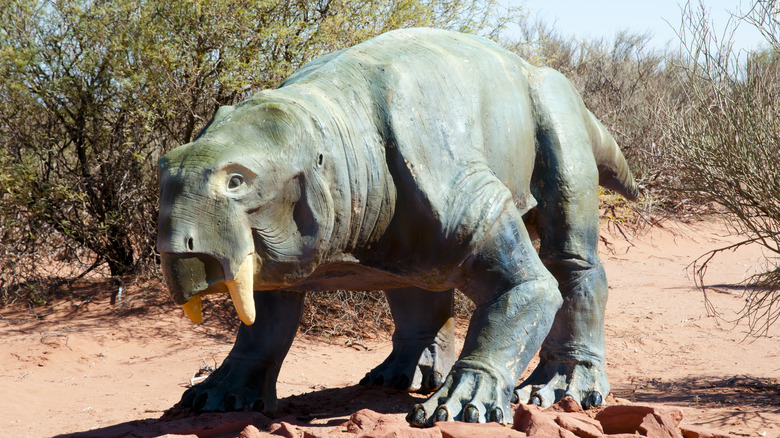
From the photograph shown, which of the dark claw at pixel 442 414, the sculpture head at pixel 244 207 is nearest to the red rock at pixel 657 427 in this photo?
the dark claw at pixel 442 414

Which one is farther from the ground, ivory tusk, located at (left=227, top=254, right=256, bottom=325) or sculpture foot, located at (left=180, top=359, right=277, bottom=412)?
ivory tusk, located at (left=227, top=254, right=256, bottom=325)

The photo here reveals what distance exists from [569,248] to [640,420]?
1.05 m

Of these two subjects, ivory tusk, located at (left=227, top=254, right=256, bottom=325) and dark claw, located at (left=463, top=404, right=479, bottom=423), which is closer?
ivory tusk, located at (left=227, top=254, right=256, bottom=325)

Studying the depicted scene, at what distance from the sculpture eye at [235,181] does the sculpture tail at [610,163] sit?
2.49m

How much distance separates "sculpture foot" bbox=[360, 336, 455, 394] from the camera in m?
4.65

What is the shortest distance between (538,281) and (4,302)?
247 inches

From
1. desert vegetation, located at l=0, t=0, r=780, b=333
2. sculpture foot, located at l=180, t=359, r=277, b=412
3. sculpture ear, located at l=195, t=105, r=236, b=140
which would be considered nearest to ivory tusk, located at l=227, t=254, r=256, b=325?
sculpture ear, located at l=195, t=105, r=236, b=140

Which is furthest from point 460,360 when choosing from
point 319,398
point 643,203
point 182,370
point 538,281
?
point 643,203

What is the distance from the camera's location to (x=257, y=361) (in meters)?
3.87

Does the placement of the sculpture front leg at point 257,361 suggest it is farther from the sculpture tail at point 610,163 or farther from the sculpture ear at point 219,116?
the sculpture tail at point 610,163

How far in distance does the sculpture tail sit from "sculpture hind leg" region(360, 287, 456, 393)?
1.18 meters

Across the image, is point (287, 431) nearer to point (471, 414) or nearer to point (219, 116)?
point (471, 414)

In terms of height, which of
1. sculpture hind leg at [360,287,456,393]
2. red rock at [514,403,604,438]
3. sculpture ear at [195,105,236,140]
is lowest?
red rock at [514,403,604,438]

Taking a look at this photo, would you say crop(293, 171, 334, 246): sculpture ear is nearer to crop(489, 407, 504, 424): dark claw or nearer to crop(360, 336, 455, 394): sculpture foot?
crop(489, 407, 504, 424): dark claw
